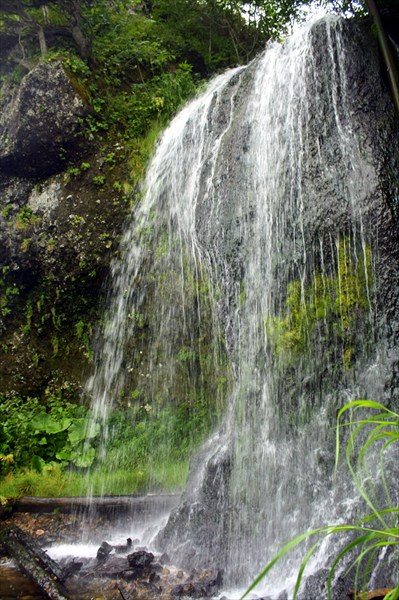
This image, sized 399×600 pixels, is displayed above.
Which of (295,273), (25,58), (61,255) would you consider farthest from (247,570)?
(25,58)

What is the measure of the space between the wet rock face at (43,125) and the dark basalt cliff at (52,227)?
16 millimetres

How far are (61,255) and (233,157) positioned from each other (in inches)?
123

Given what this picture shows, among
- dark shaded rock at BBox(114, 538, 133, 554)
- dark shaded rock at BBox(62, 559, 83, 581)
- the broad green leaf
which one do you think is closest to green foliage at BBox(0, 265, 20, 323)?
the broad green leaf

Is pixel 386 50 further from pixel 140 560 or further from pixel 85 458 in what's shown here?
pixel 85 458

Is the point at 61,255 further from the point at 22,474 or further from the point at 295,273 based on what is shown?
the point at 295,273

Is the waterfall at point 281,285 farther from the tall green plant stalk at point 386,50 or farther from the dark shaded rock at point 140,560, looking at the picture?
the dark shaded rock at point 140,560

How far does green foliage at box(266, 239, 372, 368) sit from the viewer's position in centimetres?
443

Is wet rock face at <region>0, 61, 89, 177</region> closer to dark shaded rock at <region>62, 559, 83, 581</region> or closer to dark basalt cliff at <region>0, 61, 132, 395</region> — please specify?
dark basalt cliff at <region>0, 61, 132, 395</region>

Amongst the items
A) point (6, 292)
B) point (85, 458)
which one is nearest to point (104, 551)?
point (85, 458)

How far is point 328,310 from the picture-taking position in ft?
14.9

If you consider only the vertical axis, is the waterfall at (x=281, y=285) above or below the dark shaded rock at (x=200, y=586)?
above

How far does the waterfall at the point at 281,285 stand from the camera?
4.21m

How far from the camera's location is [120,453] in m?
6.57

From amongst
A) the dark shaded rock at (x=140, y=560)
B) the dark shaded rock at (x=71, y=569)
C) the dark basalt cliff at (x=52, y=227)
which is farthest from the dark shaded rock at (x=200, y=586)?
the dark basalt cliff at (x=52, y=227)
